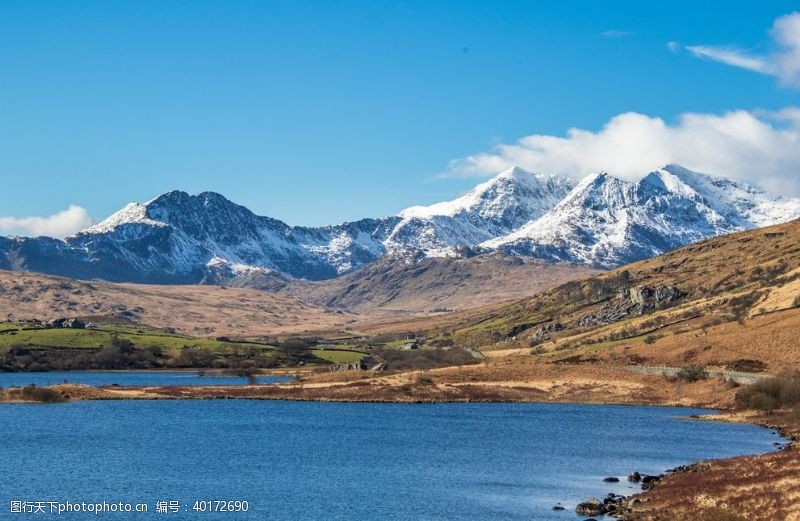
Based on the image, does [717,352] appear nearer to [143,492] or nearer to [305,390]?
[305,390]

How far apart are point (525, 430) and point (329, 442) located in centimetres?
2381

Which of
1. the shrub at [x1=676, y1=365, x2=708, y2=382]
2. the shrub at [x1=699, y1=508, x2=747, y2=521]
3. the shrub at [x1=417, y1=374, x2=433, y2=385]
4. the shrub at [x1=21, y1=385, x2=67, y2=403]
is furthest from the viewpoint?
the shrub at [x1=417, y1=374, x2=433, y2=385]

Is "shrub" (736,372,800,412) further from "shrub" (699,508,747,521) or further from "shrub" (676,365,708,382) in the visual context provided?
"shrub" (699,508,747,521)

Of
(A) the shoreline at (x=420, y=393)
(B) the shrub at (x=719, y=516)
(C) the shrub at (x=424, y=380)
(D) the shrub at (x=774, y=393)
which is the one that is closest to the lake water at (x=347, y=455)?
(A) the shoreline at (x=420, y=393)

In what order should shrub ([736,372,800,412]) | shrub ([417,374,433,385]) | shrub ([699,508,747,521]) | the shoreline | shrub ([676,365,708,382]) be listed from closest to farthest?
1. shrub ([699,508,747,521])
2. shrub ([736,372,800,412])
3. the shoreline
4. shrub ([676,365,708,382])
5. shrub ([417,374,433,385])

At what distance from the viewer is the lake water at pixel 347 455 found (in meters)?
66.3

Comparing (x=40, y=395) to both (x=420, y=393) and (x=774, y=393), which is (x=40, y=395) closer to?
(x=420, y=393)

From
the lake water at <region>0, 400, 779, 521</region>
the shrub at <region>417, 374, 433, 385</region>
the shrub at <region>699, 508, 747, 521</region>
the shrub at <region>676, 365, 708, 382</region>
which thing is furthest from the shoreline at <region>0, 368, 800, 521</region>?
the shrub at <region>699, 508, 747, 521</region>

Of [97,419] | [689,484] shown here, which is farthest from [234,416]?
[689,484]

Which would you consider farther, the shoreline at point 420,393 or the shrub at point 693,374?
the shrub at point 693,374

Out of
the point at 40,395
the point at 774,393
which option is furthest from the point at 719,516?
the point at 40,395

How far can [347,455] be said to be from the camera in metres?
90.2

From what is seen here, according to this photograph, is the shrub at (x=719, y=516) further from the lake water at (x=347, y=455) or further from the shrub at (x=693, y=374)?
the shrub at (x=693, y=374)

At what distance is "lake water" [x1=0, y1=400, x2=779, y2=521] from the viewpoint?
218 ft
